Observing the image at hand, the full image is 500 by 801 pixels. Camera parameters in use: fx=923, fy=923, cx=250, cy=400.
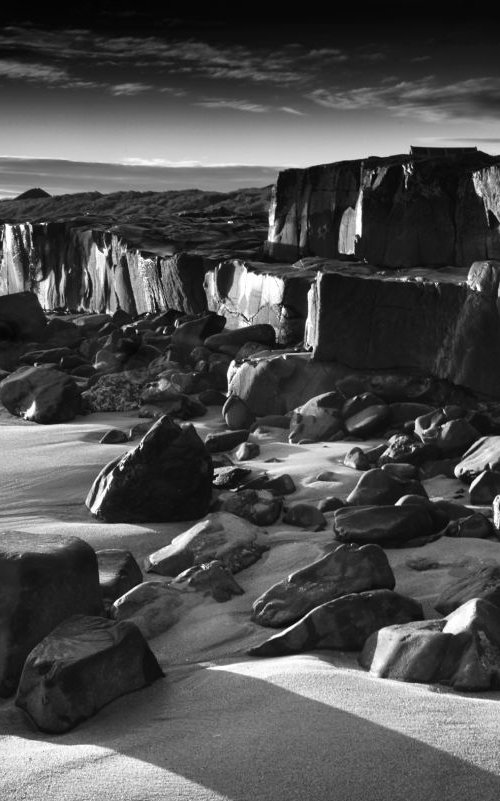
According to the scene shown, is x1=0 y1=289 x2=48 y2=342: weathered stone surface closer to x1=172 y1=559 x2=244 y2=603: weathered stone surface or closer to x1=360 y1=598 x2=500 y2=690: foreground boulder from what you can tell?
x1=172 y1=559 x2=244 y2=603: weathered stone surface

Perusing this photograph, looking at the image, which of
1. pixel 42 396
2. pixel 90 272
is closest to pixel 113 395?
pixel 42 396

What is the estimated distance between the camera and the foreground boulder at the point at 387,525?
A: 3656 millimetres

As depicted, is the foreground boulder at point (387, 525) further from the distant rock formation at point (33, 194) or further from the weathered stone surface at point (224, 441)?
the distant rock formation at point (33, 194)

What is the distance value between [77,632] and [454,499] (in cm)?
219

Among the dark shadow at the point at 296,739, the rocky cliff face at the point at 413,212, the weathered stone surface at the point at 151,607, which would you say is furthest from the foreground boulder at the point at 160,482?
the rocky cliff face at the point at 413,212

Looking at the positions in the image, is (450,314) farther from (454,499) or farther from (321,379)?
(454,499)

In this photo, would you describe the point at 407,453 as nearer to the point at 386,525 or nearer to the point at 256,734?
the point at 386,525

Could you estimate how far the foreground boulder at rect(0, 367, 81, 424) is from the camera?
262 inches

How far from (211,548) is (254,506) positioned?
527 mm

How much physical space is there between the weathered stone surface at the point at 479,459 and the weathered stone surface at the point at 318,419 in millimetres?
1053

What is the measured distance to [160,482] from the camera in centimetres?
429

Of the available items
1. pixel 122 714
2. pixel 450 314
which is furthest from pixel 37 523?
pixel 450 314

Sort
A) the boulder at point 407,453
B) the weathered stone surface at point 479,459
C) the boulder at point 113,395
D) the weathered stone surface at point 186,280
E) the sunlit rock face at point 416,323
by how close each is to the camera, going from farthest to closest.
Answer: the weathered stone surface at point 186,280 → the boulder at point 113,395 → the sunlit rock face at point 416,323 → the boulder at point 407,453 → the weathered stone surface at point 479,459

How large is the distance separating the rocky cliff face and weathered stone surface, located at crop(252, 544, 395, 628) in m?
3.71
